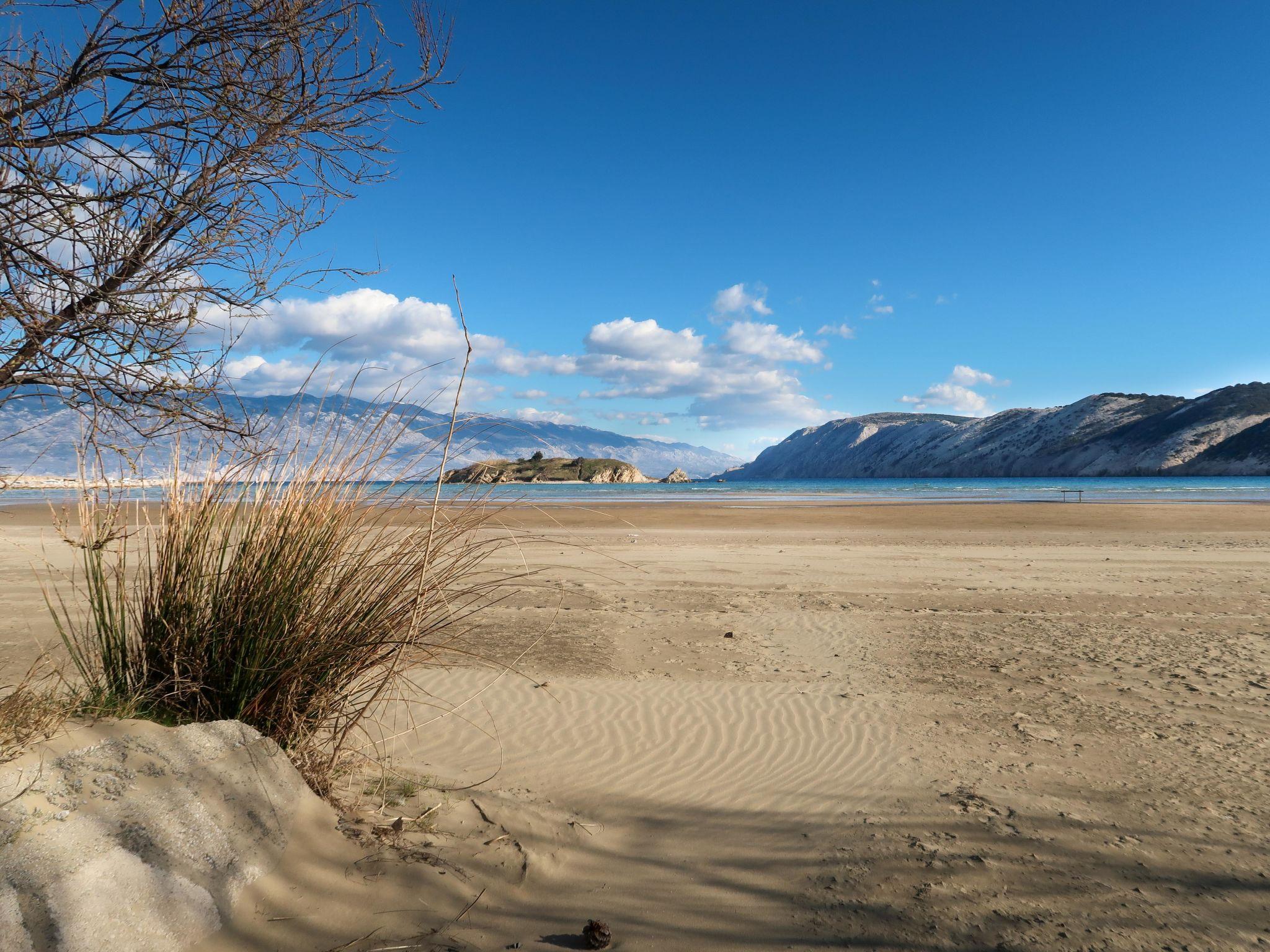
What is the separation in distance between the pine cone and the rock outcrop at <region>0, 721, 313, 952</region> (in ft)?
3.63

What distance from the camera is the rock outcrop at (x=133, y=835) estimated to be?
1860mm

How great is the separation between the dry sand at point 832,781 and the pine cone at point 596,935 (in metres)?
0.08

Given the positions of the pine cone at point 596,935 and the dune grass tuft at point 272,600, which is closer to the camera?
the pine cone at point 596,935

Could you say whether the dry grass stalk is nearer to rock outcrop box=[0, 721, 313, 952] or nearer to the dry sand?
rock outcrop box=[0, 721, 313, 952]

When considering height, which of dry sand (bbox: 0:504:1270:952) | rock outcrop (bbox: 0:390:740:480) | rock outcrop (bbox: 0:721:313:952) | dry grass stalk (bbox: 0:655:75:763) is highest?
rock outcrop (bbox: 0:390:740:480)

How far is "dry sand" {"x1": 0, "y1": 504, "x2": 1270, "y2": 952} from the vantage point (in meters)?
2.63

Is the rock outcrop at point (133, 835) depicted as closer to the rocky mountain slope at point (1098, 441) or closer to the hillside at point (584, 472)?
the hillside at point (584, 472)

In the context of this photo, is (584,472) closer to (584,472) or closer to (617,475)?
(584,472)

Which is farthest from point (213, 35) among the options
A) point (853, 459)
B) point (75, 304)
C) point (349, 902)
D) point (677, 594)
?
point (853, 459)

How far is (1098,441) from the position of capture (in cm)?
12550

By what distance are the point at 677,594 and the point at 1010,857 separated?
6.71 metres

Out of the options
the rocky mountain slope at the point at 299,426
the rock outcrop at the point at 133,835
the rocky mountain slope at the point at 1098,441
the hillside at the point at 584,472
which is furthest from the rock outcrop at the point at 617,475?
the rock outcrop at the point at 133,835

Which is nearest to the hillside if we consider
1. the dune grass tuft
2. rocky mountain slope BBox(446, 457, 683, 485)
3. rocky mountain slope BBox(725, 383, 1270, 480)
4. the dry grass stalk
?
rocky mountain slope BBox(446, 457, 683, 485)

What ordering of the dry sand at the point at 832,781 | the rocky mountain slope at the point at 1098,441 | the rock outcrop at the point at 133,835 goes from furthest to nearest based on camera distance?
the rocky mountain slope at the point at 1098,441
the dry sand at the point at 832,781
the rock outcrop at the point at 133,835
